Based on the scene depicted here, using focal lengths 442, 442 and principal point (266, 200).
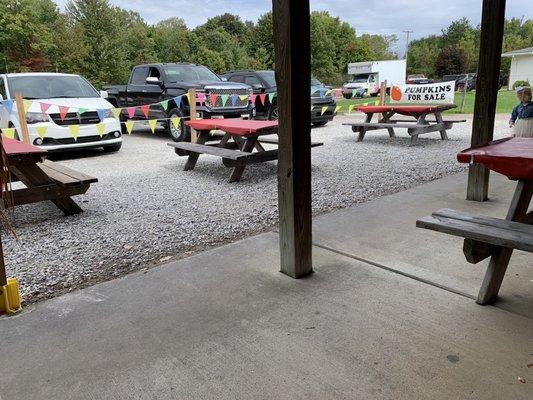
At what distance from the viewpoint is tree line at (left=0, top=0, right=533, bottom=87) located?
25.6 m

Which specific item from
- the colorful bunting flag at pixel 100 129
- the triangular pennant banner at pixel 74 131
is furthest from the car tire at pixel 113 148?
the triangular pennant banner at pixel 74 131

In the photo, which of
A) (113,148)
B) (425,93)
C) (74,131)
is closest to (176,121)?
(113,148)

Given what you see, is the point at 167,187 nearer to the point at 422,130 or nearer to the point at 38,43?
the point at 422,130

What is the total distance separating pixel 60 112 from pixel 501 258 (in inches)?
329

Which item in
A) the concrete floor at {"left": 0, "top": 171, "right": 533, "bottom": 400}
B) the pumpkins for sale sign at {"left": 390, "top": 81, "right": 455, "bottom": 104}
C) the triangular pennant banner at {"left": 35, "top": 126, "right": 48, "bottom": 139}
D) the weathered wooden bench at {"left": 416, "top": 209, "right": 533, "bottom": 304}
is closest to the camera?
the concrete floor at {"left": 0, "top": 171, "right": 533, "bottom": 400}

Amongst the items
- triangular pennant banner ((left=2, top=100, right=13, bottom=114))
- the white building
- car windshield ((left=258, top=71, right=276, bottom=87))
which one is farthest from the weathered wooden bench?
the white building

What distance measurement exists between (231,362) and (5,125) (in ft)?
28.3

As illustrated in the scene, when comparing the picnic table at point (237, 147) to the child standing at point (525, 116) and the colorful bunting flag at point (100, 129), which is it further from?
the child standing at point (525, 116)

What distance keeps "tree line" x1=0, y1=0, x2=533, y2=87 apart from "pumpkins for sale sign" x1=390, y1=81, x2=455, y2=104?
21045 mm

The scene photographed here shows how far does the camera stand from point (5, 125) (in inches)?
350

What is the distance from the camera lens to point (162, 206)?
5.49 metres

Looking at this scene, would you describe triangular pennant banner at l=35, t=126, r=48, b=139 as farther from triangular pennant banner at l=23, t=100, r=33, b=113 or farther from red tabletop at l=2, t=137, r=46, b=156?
red tabletop at l=2, t=137, r=46, b=156

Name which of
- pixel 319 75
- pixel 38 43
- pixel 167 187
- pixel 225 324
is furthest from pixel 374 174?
pixel 319 75

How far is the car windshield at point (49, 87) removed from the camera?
365 inches
